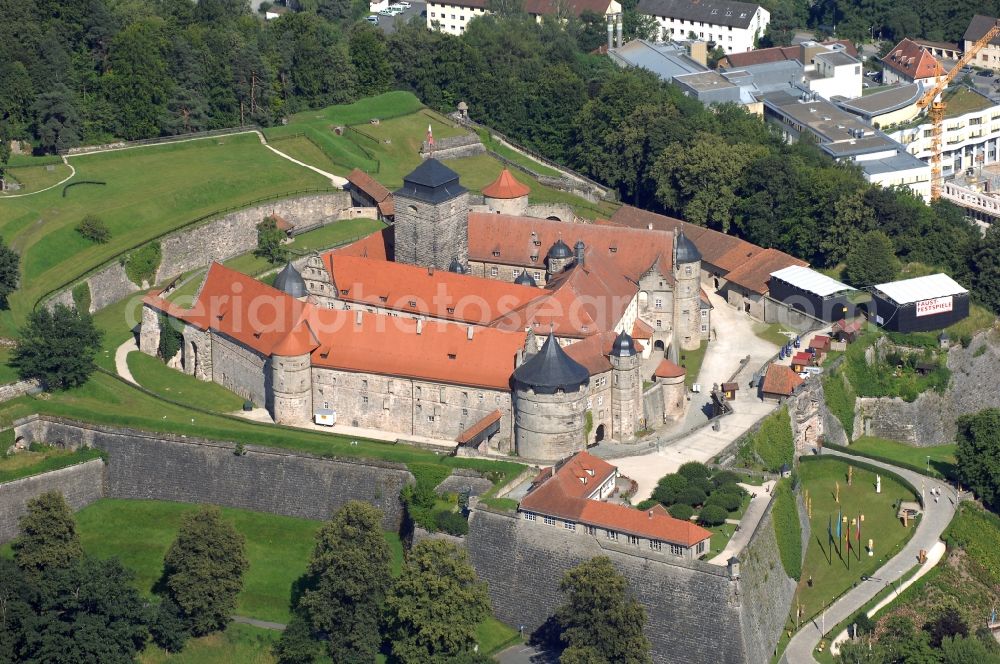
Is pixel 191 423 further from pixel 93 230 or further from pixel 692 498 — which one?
pixel 692 498

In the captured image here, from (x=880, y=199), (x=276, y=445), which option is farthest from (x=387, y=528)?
(x=880, y=199)

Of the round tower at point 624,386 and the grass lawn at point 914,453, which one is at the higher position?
the round tower at point 624,386

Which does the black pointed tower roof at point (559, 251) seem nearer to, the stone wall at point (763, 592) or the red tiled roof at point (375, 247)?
the red tiled roof at point (375, 247)

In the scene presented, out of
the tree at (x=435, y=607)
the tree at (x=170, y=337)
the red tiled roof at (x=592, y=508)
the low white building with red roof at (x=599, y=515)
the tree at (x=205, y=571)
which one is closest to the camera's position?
the tree at (x=435, y=607)

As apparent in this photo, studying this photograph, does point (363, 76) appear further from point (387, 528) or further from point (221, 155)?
point (387, 528)

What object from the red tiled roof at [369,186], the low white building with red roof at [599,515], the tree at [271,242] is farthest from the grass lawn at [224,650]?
the red tiled roof at [369,186]

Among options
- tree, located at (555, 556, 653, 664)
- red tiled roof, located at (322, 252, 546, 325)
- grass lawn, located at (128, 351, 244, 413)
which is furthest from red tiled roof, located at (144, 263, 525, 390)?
tree, located at (555, 556, 653, 664)

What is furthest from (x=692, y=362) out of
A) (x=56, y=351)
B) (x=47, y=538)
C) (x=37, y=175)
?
(x=37, y=175)
